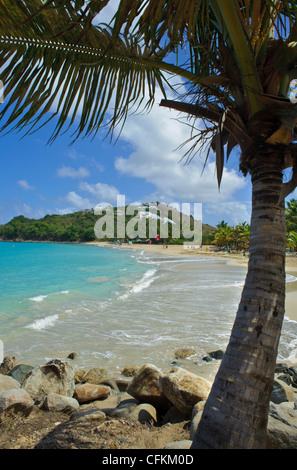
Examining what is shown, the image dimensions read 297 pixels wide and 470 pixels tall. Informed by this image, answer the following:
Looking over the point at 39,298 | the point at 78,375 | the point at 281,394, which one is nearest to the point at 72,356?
the point at 78,375

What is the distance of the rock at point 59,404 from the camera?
347 cm

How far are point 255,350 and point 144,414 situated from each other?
2.15 meters

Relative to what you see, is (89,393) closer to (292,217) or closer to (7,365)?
(7,365)

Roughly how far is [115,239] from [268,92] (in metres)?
116

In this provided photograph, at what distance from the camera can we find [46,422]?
123 inches

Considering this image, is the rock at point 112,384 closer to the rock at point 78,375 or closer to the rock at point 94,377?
the rock at point 94,377

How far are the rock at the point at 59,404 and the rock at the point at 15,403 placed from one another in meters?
0.29

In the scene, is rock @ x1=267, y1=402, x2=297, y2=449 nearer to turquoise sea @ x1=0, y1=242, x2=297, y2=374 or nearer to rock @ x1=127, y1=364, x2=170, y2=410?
rock @ x1=127, y1=364, x2=170, y2=410

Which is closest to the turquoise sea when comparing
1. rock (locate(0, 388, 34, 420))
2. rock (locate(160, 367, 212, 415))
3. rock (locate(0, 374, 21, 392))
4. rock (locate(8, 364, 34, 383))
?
rock (locate(8, 364, 34, 383))

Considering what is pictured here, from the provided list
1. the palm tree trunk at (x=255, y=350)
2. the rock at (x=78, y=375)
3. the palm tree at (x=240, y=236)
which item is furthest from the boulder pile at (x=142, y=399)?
the palm tree at (x=240, y=236)

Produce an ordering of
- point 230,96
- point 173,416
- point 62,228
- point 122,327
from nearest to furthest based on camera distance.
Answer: point 230,96, point 173,416, point 122,327, point 62,228

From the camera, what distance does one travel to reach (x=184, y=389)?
3.19 metres

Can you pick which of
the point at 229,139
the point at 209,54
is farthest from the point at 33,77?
the point at 229,139

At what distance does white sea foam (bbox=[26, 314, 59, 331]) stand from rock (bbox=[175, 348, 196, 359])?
180 inches
